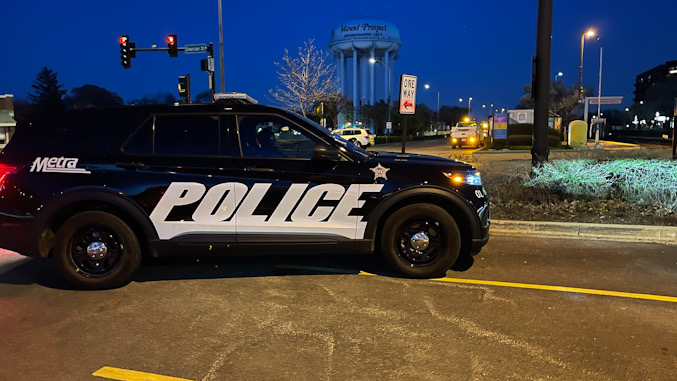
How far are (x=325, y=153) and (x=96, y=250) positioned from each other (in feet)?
8.30

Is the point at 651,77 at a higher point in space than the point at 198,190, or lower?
higher

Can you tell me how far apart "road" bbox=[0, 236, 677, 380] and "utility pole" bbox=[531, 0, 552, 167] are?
154 inches

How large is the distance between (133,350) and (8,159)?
105 inches

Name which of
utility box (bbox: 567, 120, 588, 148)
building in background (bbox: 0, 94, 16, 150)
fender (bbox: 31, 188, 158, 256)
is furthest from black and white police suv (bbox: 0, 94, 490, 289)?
utility box (bbox: 567, 120, 588, 148)

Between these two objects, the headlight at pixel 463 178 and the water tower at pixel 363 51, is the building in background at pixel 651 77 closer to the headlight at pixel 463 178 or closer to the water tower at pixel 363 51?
the water tower at pixel 363 51

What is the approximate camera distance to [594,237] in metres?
6.76

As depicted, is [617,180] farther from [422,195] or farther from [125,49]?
[125,49]

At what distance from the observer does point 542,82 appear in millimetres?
9242

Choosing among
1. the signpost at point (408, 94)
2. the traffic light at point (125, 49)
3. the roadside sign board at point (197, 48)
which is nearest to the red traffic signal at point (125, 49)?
the traffic light at point (125, 49)

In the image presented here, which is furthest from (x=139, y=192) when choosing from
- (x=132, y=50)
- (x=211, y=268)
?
(x=132, y=50)

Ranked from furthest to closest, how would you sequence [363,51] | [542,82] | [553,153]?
[363,51] < [553,153] < [542,82]

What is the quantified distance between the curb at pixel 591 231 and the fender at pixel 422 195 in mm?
2497

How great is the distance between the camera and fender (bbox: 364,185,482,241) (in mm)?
4750

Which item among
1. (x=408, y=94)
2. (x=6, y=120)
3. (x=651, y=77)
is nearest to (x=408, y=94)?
(x=408, y=94)
